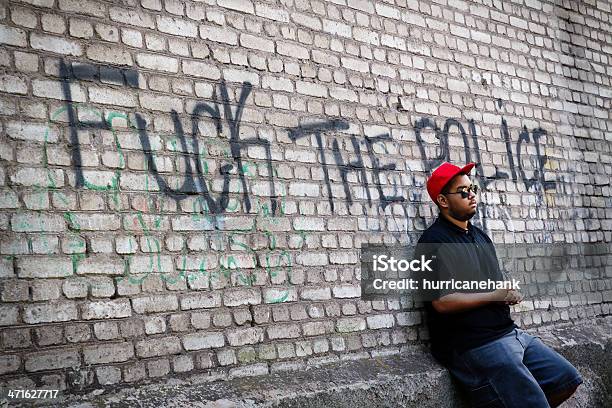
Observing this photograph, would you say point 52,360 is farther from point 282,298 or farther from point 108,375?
point 282,298

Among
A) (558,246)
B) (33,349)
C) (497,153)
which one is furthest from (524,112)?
(33,349)

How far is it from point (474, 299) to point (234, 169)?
65.4 inches

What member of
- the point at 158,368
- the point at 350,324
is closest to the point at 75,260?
the point at 158,368

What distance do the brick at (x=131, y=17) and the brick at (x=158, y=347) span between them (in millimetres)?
1662

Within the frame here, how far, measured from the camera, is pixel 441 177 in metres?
4.67

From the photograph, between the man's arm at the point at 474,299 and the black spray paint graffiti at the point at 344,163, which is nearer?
the man's arm at the point at 474,299

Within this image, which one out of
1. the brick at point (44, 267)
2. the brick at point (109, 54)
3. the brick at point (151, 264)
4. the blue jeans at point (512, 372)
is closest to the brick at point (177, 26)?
the brick at point (109, 54)

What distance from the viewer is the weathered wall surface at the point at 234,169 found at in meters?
3.38

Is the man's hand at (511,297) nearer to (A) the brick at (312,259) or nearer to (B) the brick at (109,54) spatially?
(A) the brick at (312,259)

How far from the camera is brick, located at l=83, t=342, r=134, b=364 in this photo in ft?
11.0

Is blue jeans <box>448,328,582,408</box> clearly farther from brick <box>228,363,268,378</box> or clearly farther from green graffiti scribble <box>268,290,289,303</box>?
brick <box>228,363,268,378</box>

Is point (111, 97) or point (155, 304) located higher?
point (111, 97)

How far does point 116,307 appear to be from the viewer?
11.5 ft

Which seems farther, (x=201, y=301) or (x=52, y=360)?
(x=201, y=301)
